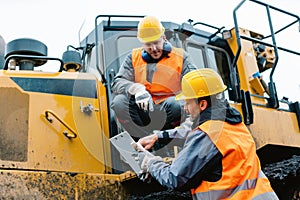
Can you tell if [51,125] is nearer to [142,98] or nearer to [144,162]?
[142,98]

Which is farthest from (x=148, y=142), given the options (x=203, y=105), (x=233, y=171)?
(x=233, y=171)

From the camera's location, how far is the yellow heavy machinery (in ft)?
10.6

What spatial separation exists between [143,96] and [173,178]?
3.01 ft

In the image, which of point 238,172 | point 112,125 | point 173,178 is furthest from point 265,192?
point 112,125

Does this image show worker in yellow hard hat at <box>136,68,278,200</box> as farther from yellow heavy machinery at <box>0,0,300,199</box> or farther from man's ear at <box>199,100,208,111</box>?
yellow heavy machinery at <box>0,0,300,199</box>

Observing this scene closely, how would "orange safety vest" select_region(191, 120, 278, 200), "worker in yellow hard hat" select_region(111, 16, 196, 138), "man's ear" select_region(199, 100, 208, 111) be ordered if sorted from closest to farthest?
"orange safety vest" select_region(191, 120, 278, 200)
"man's ear" select_region(199, 100, 208, 111)
"worker in yellow hard hat" select_region(111, 16, 196, 138)

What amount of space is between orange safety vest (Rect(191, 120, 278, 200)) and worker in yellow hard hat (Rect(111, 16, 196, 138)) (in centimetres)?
87

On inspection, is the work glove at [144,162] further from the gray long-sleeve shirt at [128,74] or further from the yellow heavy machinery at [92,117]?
the gray long-sleeve shirt at [128,74]

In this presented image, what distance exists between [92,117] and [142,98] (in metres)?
0.62

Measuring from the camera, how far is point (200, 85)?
9.32ft

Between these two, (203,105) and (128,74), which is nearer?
(203,105)

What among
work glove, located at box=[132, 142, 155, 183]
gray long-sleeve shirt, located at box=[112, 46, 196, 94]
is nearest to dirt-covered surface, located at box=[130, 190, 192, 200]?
work glove, located at box=[132, 142, 155, 183]

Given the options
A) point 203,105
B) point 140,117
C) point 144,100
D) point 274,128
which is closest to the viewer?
point 203,105

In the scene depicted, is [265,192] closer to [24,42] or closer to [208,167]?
[208,167]
